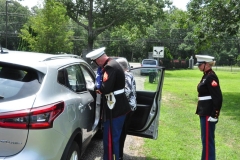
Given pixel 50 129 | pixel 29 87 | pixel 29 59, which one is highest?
pixel 29 59

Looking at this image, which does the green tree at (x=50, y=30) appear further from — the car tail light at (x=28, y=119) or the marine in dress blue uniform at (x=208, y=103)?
the car tail light at (x=28, y=119)

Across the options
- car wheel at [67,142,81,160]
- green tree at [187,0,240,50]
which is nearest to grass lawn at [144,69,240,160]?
car wheel at [67,142,81,160]

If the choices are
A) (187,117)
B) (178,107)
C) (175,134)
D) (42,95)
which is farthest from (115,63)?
(178,107)

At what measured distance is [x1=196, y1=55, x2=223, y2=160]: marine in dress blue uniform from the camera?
419cm

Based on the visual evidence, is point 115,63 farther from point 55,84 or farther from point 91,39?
point 91,39

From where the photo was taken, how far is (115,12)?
33.6m

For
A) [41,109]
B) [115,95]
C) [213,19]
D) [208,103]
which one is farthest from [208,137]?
[213,19]

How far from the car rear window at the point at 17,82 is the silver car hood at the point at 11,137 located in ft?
0.42

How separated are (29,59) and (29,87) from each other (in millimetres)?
462

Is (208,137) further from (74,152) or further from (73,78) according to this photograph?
(73,78)

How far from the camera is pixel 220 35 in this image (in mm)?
13805

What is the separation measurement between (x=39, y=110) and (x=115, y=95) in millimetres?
1470

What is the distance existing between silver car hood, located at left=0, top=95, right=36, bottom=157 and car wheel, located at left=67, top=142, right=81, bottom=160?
727 mm

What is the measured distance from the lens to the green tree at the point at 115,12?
32.5 metres
